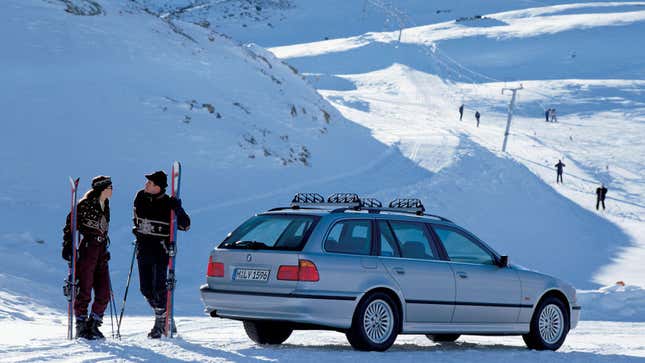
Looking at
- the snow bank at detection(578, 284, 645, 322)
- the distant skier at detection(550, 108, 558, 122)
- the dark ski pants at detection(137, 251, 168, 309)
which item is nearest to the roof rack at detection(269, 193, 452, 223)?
the dark ski pants at detection(137, 251, 168, 309)

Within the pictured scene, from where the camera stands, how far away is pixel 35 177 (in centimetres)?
2678

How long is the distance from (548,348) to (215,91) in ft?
87.8

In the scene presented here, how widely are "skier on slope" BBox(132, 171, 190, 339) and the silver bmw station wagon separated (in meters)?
0.62

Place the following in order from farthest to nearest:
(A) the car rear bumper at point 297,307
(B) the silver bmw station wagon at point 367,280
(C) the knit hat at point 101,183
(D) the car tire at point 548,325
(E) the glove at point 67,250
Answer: (D) the car tire at point 548,325
(C) the knit hat at point 101,183
(E) the glove at point 67,250
(B) the silver bmw station wagon at point 367,280
(A) the car rear bumper at point 297,307

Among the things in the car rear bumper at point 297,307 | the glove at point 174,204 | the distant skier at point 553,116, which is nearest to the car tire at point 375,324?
the car rear bumper at point 297,307

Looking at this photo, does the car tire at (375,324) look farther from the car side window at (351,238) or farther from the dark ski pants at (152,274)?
the dark ski pants at (152,274)

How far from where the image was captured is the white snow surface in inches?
516

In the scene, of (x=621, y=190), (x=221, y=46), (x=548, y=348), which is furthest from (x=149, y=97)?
(x=548, y=348)

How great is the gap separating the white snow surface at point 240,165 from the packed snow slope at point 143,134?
0.07 meters

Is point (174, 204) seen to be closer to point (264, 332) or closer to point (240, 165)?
point (264, 332)

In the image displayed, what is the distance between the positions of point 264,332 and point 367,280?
1.53 metres

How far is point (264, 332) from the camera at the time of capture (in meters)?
11.2

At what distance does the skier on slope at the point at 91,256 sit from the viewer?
10727 mm

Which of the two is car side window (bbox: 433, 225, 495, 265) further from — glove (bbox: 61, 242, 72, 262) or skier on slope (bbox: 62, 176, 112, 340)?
glove (bbox: 61, 242, 72, 262)
